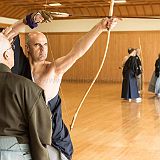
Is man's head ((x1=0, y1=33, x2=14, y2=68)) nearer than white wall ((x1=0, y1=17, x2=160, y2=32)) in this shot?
Yes

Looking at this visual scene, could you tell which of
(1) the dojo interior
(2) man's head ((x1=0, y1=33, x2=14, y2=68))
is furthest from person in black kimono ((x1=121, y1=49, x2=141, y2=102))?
(2) man's head ((x1=0, y1=33, x2=14, y2=68))

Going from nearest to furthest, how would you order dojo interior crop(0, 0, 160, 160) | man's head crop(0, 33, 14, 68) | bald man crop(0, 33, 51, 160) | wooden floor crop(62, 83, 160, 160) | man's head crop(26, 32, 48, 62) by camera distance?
bald man crop(0, 33, 51, 160) → man's head crop(0, 33, 14, 68) → man's head crop(26, 32, 48, 62) → wooden floor crop(62, 83, 160, 160) → dojo interior crop(0, 0, 160, 160)

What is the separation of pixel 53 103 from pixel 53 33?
15488 millimetres

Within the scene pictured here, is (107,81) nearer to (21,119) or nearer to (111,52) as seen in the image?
(111,52)

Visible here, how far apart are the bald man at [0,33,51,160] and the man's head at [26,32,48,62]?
0.55m

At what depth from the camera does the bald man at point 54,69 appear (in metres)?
2.05

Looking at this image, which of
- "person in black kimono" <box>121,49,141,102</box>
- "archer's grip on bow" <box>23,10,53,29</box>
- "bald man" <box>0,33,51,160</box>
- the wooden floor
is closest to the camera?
"bald man" <box>0,33,51,160</box>

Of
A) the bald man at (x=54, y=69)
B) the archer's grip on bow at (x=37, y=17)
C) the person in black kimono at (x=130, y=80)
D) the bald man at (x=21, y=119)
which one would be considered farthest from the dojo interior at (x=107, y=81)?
the bald man at (x=21, y=119)

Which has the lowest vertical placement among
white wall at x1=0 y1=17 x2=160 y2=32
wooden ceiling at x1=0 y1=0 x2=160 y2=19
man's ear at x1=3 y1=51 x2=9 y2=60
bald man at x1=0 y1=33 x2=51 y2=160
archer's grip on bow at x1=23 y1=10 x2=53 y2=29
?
bald man at x1=0 y1=33 x2=51 y2=160

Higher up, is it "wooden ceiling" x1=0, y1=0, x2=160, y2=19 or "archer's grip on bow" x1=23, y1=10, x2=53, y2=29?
"wooden ceiling" x1=0, y1=0, x2=160, y2=19

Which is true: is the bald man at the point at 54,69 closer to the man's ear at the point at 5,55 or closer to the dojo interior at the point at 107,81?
the man's ear at the point at 5,55

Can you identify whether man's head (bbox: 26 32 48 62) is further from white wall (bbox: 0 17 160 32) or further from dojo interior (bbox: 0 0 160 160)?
white wall (bbox: 0 17 160 32)

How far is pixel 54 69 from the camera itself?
216 centimetres

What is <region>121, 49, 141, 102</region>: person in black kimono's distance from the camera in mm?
9672
